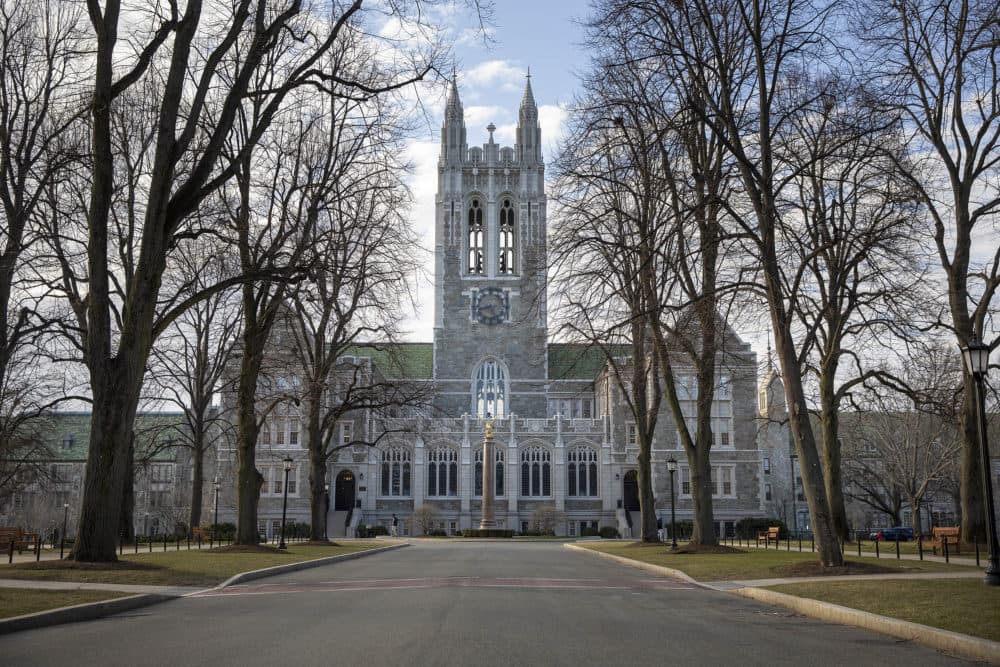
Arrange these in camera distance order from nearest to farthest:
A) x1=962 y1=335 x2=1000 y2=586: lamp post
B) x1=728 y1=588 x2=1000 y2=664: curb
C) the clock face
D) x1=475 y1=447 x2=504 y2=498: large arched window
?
x1=728 y1=588 x2=1000 y2=664: curb → x1=962 y1=335 x2=1000 y2=586: lamp post → x1=475 y1=447 x2=504 y2=498: large arched window → the clock face

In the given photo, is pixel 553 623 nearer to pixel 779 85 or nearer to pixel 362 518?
pixel 779 85

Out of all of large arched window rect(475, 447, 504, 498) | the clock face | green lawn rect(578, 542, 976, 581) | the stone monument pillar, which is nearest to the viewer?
green lawn rect(578, 542, 976, 581)

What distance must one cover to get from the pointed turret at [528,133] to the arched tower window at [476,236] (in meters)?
5.45

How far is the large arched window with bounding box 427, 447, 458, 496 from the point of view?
66.5 metres

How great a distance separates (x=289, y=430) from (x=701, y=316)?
5116cm

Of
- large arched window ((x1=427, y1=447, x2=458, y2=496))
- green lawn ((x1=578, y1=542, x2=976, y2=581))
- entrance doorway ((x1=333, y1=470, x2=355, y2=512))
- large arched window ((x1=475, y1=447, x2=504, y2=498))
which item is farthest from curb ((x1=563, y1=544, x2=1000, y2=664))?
entrance doorway ((x1=333, y1=470, x2=355, y2=512))

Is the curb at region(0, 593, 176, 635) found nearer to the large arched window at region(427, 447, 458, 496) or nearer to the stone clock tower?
the large arched window at region(427, 447, 458, 496)

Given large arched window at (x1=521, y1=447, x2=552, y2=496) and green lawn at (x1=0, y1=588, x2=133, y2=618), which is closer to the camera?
green lawn at (x1=0, y1=588, x2=133, y2=618)

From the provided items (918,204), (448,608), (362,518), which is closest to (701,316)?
(918,204)

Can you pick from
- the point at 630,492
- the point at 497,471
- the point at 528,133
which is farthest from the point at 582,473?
the point at 528,133

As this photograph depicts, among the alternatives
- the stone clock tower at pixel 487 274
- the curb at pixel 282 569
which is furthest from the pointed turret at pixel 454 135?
the curb at pixel 282 569

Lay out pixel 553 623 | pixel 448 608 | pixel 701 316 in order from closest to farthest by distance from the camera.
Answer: pixel 553 623 → pixel 448 608 → pixel 701 316

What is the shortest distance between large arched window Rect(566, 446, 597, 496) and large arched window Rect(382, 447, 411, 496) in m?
11.4

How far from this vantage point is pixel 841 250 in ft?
81.4
